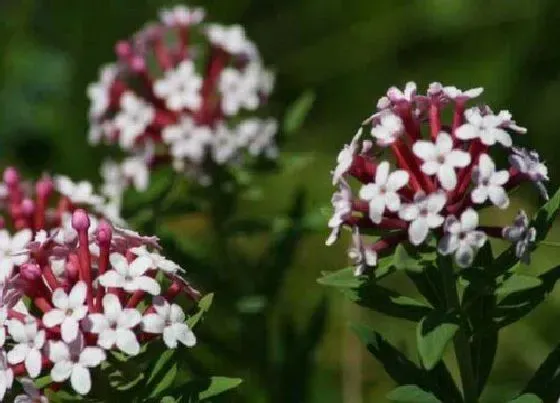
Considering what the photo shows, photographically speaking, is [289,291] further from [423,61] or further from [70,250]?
[70,250]

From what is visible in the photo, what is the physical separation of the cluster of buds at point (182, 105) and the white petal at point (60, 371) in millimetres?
1332

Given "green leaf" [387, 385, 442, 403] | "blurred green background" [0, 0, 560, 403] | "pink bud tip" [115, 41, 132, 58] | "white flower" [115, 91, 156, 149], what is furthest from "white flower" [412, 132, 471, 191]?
"blurred green background" [0, 0, 560, 403]

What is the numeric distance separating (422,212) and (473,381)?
1.58ft

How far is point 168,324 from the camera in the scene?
2.00 m

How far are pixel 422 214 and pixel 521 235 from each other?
0.60ft

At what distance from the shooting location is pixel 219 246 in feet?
11.2

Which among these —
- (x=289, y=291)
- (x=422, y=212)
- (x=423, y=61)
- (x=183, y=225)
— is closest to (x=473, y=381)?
(x=422, y=212)

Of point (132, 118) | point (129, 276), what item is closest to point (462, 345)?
point (129, 276)

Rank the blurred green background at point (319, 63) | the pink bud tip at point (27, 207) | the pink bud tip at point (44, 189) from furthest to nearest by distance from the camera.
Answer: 1. the blurred green background at point (319, 63)
2. the pink bud tip at point (44, 189)
3. the pink bud tip at point (27, 207)

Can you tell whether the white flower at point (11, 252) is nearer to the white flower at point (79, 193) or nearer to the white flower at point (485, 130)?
the white flower at point (79, 193)

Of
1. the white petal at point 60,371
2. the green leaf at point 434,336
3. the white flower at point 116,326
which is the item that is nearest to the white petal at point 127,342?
the white flower at point 116,326

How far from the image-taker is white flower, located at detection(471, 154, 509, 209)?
190 cm

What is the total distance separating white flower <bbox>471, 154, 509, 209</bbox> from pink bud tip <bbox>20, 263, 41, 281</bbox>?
783 mm

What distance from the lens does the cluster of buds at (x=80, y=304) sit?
6.38 feet
